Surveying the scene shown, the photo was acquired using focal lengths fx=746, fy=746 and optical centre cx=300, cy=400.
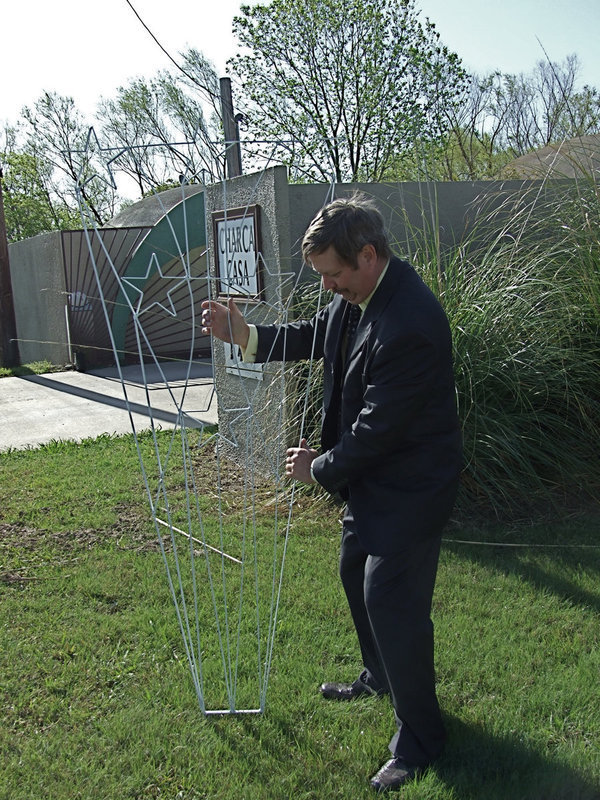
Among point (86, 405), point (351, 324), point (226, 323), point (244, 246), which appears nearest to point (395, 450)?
point (351, 324)

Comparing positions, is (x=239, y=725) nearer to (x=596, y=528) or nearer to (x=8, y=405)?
(x=596, y=528)

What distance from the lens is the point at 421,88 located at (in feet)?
71.8

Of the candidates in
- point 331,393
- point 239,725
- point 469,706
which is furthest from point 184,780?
point 331,393

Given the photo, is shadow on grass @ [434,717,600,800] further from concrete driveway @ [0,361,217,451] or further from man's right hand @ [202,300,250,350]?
concrete driveway @ [0,361,217,451]

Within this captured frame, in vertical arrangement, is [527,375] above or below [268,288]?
below

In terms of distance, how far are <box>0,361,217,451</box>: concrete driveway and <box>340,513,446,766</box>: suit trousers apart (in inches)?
151

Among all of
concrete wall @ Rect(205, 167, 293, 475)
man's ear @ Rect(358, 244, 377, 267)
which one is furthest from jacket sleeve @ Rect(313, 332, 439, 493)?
concrete wall @ Rect(205, 167, 293, 475)

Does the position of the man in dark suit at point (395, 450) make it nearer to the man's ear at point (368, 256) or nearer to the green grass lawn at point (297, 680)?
the man's ear at point (368, 256)

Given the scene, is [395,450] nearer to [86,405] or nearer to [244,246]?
[244,246]

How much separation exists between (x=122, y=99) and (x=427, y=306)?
3509 cm

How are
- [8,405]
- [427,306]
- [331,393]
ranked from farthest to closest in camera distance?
[8,405] → [331,393] → [427,306]

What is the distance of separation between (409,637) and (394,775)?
18.7 inches

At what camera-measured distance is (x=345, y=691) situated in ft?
9.77

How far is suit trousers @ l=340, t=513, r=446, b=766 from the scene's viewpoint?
2424mm
